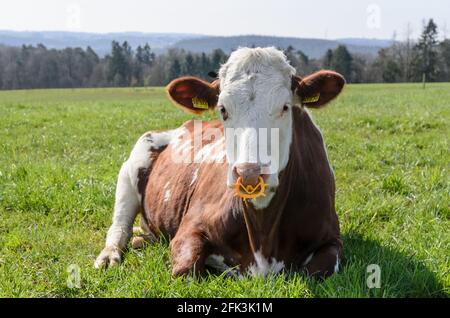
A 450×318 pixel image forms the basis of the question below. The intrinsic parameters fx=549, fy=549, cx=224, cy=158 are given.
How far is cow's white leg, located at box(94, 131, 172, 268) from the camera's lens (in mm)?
5590

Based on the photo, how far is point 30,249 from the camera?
5.84 meters

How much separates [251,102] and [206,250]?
1.46 metres

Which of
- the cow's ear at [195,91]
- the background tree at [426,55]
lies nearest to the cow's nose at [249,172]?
the cow's ear at [195,91]

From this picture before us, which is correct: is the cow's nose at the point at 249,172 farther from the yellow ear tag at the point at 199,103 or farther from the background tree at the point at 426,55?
the background tree at the point at 426,55

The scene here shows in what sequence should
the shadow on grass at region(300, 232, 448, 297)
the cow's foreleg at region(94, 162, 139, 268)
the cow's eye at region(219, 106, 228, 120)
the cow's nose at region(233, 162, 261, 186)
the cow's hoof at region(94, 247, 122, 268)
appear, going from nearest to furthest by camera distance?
the cow's nose at region(233, 162, 261, 186)
the shadow on grass at region(300, 232, 448, 297)
the cow's eye at region(219, 106, 228, 120)
the cow's hoof at region(94, 247, 122, 268)
the cow's foreleg at region(94, 162, 139, 268)

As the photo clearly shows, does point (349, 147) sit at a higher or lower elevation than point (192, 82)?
lower

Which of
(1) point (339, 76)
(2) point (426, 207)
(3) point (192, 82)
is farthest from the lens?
(2) point (426, 207)

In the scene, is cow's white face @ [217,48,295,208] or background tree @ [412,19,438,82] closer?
cow's white face @ [217,48,295,208]

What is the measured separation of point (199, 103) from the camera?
483cm

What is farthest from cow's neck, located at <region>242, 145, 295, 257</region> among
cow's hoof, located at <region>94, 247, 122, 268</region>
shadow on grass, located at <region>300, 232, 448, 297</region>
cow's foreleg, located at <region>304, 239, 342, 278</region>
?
cow's hoof, located at <region>94, 247, 122, 268</region>

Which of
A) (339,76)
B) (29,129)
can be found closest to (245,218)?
(339,76)
